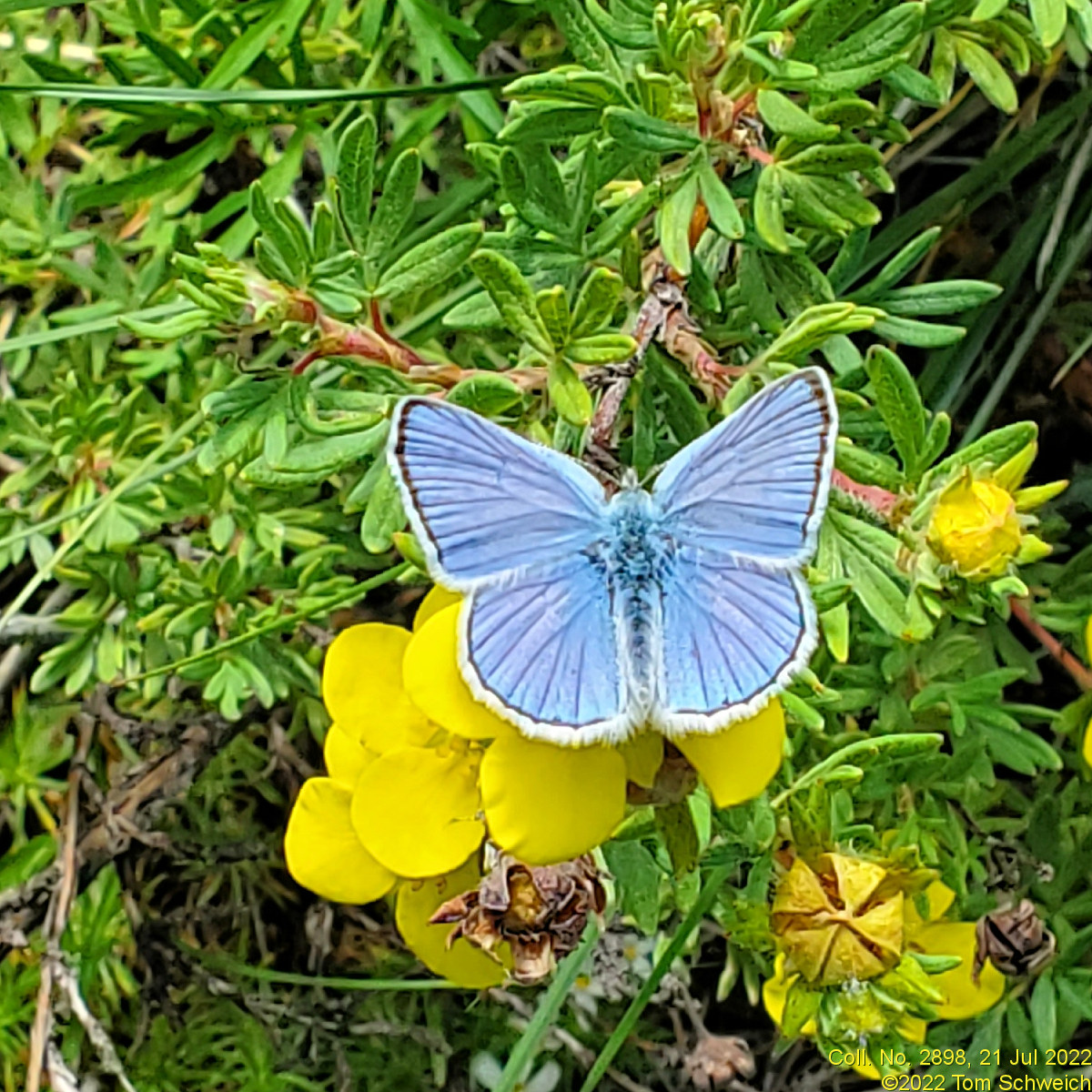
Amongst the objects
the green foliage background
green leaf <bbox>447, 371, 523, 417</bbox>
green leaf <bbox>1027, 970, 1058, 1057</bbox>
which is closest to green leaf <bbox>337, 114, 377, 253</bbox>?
the green foliage background

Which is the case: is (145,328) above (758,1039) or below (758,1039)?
above

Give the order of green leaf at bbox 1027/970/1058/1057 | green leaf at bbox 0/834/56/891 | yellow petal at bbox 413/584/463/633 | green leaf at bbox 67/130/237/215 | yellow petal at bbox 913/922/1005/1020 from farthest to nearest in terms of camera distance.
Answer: green leaf at bbox 0/834/56/891, green leaf at bbox 67/130/237/215, green leaf at bbox 1027/970/1058/1057, yellow petal at bbox 913/922/1005/1020, yellow petal at bbox 413/584/463/633

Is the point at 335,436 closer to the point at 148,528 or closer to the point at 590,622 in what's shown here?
the point at 590,622

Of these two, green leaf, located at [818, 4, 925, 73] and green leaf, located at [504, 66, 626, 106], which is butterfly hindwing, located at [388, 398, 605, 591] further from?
green leaf, located at [818, 4, 925, 73]

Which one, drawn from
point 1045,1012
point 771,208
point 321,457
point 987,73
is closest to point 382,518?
point 321,457

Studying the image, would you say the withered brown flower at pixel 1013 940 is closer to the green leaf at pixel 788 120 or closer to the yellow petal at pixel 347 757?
A: the yellow petal at pixel 347 757

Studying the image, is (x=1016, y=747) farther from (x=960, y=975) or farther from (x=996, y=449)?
(x=996, y=449)

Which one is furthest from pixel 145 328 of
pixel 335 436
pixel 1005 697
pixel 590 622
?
pixel 1005 697
